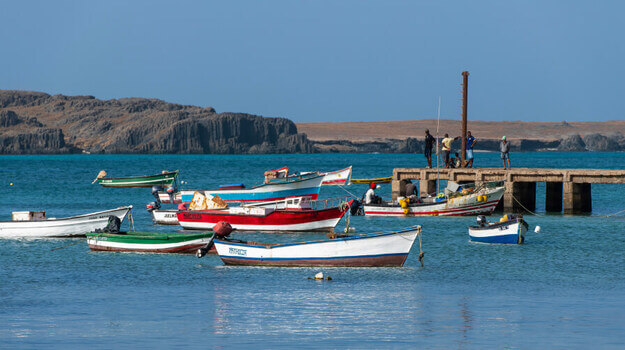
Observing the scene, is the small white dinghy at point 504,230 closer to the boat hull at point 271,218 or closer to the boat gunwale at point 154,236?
the boat hull at point 271,218

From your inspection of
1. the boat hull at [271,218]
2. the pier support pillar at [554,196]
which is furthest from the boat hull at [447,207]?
the boat hull at [271,218]

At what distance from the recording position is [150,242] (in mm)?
32438

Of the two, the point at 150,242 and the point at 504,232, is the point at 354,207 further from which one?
the point at 150,242

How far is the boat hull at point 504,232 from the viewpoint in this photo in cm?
3478

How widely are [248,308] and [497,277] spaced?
8.71 meters

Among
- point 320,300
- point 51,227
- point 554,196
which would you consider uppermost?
point 554,196

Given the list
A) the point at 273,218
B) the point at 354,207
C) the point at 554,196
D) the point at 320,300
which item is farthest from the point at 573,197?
the point at 320,300

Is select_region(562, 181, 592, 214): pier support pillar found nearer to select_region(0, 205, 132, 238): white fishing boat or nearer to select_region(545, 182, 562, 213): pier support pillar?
select_region(545, 182, 562, 213): pier support pillar

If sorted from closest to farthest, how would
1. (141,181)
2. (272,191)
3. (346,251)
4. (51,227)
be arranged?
(346,251), (51,227), (272,191), (141,181)

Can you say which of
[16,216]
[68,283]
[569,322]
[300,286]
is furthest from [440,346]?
[16,216]

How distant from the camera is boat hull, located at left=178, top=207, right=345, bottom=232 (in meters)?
38.5

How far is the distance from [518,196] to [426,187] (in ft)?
17.3

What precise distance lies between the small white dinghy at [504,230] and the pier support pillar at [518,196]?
15015 mm

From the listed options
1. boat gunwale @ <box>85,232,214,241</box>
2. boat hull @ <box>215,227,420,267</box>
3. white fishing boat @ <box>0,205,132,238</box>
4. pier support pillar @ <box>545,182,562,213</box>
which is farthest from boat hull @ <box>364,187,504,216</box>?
boat hull @ <box>215,227,420,267</box>
